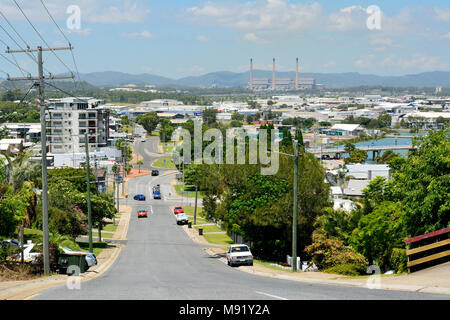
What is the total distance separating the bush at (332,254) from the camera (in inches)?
1278

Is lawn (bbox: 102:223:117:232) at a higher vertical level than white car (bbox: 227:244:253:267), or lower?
lower

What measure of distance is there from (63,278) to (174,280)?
5.50 metres

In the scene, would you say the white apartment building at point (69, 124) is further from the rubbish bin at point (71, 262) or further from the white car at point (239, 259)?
the rubbish bin at point (71, 262)

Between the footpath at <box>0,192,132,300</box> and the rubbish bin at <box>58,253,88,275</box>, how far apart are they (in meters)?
0.55

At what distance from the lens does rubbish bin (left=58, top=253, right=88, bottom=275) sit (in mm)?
28970

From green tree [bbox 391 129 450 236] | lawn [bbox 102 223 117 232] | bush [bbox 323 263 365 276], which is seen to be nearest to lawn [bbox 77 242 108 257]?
lawn [bbox 102 223 117 232]

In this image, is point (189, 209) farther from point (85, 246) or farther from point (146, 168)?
point (146, 168)

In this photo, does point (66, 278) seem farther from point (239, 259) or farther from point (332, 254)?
point (332, 254)

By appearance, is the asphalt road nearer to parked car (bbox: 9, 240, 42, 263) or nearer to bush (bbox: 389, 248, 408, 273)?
parked car (bbox: 9, 240, 42, 263)

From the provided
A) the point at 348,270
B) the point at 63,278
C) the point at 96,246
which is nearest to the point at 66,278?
the point at 63,278

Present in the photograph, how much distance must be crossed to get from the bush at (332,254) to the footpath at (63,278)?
45.4ft

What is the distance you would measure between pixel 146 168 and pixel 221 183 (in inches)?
3714
